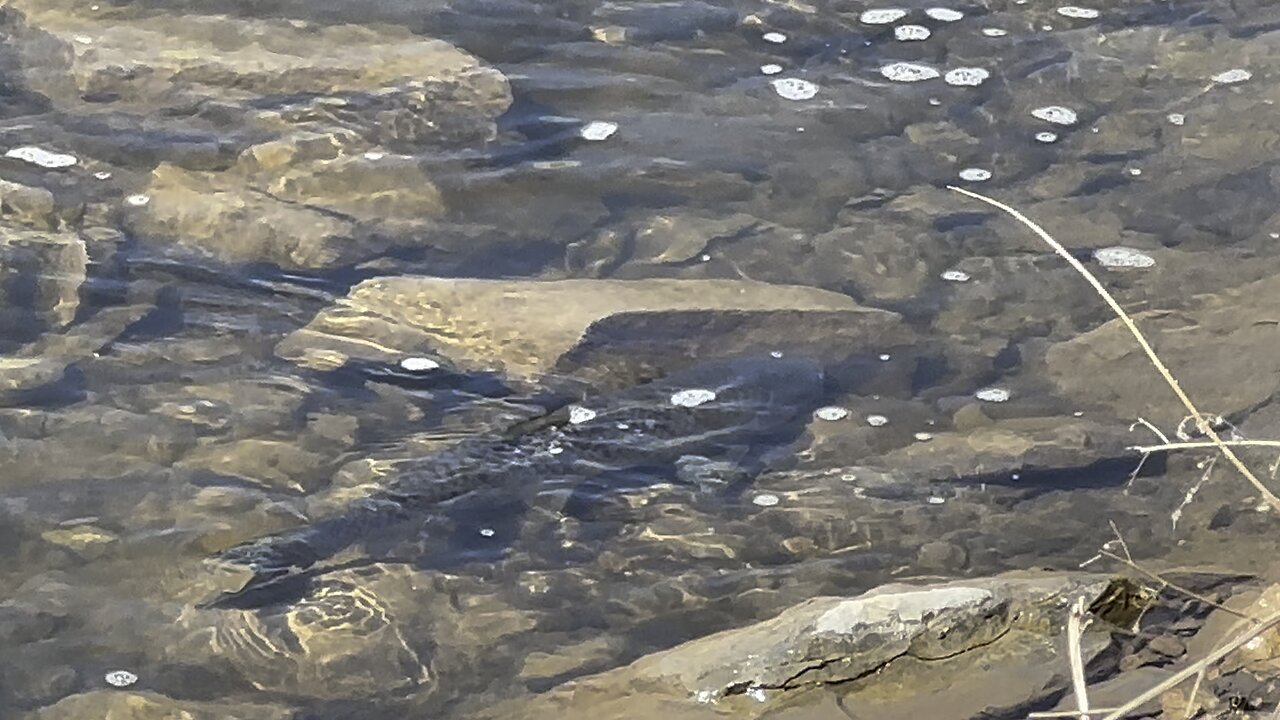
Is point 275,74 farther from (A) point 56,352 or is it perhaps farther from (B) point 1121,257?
(B) point 1121,257

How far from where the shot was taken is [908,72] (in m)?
6.26

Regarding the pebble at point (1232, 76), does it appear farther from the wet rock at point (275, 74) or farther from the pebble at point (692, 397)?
the pebble at point (692, 397)

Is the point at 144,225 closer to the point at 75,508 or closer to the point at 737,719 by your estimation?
the point at 75,508

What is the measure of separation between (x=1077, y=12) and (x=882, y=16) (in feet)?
3.00

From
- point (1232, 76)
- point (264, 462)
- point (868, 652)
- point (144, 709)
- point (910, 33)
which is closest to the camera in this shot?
point (868, 652)

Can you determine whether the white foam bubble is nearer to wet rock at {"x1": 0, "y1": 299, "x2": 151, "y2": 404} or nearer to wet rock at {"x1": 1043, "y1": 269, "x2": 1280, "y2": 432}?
wet rock at {"x1": 1043, "y1": 269, "x2": 1280, "y2": 432}

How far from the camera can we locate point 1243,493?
161 inches

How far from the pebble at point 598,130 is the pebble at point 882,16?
1.43 m

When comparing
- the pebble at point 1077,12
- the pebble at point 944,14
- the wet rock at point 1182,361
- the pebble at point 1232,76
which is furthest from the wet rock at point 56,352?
the pebble at point 1232,76

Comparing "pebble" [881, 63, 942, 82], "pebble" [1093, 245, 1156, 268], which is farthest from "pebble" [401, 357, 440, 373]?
"pebble" [881, 63, 942, 82]

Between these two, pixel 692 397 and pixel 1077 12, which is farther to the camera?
pixel 1077 12

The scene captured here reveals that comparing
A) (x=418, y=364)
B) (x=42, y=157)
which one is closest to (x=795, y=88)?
(x=418, y=364)

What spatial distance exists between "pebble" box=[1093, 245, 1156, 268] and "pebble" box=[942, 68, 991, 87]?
1.25 meters

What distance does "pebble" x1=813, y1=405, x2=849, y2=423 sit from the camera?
14.6 feet
